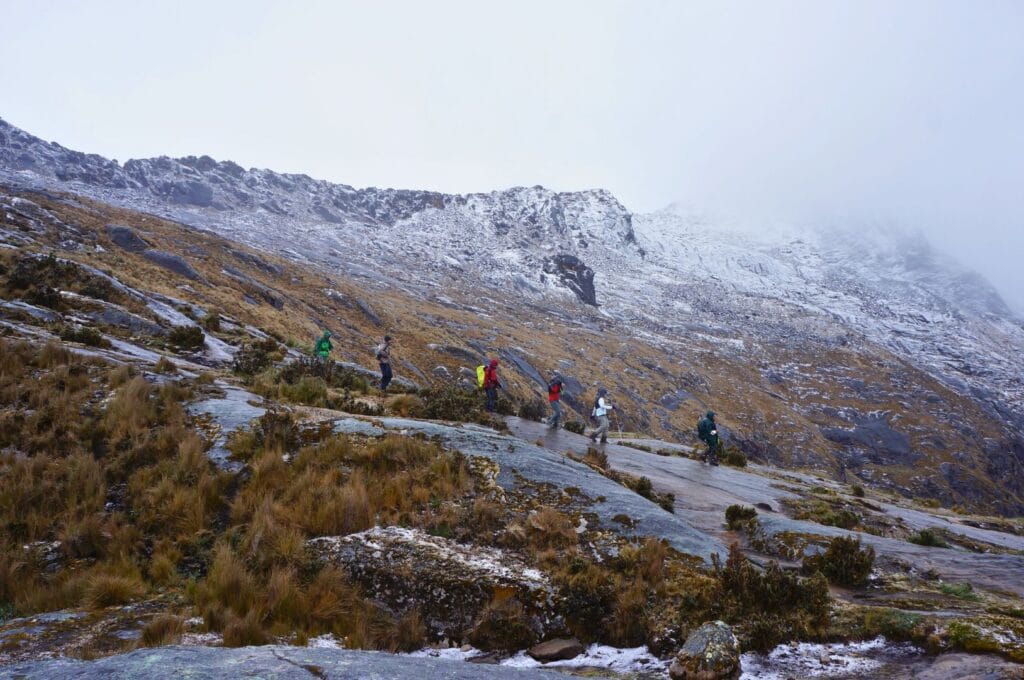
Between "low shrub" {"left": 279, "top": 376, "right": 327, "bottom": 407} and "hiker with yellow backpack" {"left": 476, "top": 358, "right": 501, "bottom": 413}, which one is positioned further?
"hiker with yellow backpack" {"left": 476, "top": 358, "right": 501, "bottom": 413}

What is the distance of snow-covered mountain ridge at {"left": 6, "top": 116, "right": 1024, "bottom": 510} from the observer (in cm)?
7200

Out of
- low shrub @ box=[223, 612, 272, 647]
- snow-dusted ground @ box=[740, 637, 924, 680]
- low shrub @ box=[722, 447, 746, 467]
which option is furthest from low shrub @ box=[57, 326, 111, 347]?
low shrub @ box=[722, 447, 746, 467]

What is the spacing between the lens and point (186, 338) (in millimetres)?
15898

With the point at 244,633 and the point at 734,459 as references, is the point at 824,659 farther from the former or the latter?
the point at 734,459

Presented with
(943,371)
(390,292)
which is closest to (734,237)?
(943,371)

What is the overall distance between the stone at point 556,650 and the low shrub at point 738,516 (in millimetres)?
5695

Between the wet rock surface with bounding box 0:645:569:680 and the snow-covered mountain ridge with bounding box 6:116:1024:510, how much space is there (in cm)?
4579

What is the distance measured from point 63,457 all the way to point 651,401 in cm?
4853

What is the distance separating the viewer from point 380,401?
14.6m

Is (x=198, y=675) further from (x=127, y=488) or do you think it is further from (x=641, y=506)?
(x=641, y=506)

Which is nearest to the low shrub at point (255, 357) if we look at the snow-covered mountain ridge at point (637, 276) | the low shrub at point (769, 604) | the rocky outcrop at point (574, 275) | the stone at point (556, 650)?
the stone at point (556, 650)

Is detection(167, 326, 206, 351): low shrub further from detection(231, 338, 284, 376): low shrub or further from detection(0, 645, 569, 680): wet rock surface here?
detection(0, 645, 569, 680): wet rock surface

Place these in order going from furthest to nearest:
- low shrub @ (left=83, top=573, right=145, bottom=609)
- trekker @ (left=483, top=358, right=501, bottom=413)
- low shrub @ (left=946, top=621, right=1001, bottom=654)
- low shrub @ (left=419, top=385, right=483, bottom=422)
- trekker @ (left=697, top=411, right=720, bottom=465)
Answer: trekker @ (left=483, top=358, right=501, bottom=413) → trekker @ (left=697, top=411, right=720, bottom=465) → low shrub @ (left=419, top=385, right=483, bottom=422) → low shrub @ (left=83, top=573, right=145, bottom=609) → low shrub @ (left=946, top=621, right=1001, bottom=654)

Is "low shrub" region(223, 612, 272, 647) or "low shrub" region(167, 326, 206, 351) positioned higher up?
"low shrub" region(167, 326, 206, 351)
